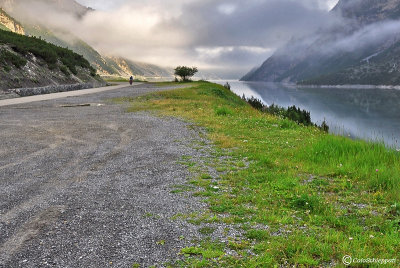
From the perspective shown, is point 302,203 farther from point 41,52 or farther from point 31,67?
point 41,52

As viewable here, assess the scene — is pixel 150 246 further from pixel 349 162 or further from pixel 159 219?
pixel 349 162

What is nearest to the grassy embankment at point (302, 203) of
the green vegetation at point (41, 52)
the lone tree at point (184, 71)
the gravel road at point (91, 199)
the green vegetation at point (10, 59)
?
the gravel road at point (91, 199)

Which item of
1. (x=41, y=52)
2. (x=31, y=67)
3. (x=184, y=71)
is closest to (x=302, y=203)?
(x=31, y=67)

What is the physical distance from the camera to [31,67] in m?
47.2

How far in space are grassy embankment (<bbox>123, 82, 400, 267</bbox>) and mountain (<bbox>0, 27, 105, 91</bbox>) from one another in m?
38.0

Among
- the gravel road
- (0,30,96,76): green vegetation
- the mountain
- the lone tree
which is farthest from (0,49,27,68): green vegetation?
the lone tree

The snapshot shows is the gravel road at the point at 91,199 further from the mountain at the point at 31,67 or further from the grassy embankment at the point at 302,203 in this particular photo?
the mountain at the point at 31,67

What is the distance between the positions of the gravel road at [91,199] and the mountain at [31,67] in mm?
28826

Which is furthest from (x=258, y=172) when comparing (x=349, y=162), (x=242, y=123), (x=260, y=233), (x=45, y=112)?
(x=45, y=112)

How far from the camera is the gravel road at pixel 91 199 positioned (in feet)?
18.8

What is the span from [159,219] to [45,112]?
23.3 m

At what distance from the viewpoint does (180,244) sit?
599cm

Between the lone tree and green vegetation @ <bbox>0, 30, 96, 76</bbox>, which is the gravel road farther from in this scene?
the lone tree

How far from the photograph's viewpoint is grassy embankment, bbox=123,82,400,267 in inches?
219
